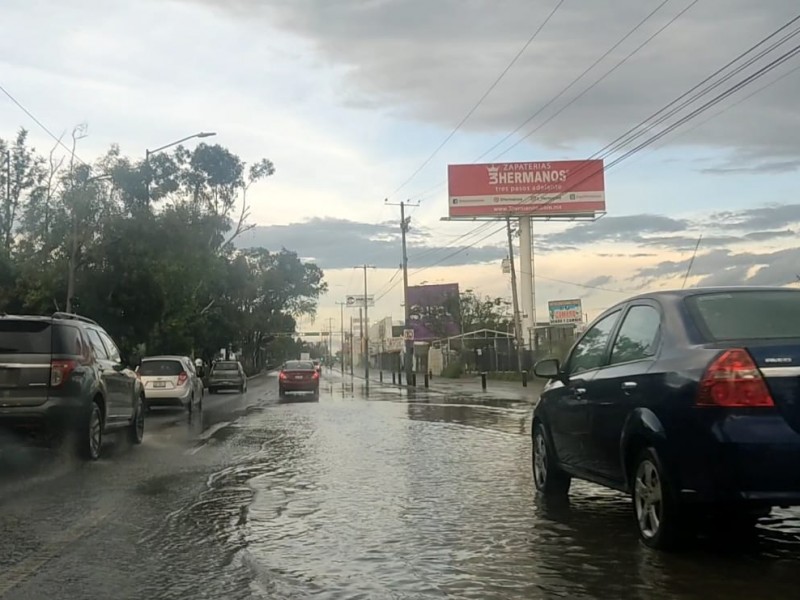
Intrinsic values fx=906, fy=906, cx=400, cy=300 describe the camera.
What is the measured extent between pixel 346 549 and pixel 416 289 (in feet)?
304

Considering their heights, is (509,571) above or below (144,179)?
below

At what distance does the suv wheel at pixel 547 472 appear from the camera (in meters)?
8.70

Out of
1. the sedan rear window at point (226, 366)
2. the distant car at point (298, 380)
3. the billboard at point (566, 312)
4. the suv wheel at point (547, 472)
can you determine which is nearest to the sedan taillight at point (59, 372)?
the suv wheel at point (547, 472)

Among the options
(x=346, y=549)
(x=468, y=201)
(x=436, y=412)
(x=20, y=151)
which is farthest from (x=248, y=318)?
(x=346, y=549)

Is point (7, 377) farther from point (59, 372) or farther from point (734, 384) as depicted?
point (734, 384)

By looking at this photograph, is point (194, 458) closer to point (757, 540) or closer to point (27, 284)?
point (757, 540)

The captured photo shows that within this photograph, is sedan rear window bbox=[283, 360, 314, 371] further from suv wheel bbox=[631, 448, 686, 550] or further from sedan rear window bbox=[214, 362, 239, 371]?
suv wheel bbox=[631, 448, 686, 550]

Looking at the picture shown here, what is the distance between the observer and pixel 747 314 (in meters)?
6.44

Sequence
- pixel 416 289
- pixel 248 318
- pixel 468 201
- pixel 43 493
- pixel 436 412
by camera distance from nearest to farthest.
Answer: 1. pixel 43 493
2. pixel 436 412
3. pixel 468 201
4. pixel 248 318
5. pixel 416 289

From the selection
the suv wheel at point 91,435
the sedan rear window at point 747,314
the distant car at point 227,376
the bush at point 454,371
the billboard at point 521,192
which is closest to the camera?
the sedan rear window at point 747,314

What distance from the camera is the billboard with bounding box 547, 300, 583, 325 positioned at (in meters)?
49.7

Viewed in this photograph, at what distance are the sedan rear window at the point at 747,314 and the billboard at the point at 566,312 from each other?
1706 inches

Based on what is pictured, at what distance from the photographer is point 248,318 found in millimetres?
65438

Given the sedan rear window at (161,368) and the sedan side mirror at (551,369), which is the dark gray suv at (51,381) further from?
the sedan rear window at (161,368)
